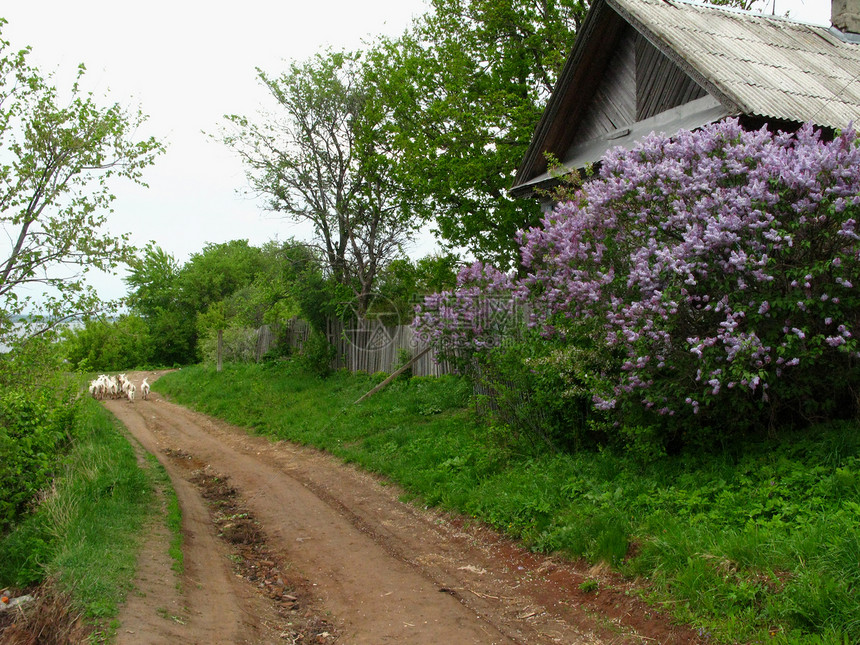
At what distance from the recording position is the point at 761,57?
1034cm

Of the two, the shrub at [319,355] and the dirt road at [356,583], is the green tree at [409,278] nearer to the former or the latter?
the shrub at [319,355]

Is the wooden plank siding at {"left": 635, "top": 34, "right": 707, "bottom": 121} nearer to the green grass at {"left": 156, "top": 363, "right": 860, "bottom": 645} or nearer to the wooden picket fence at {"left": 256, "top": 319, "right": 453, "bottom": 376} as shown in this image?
the green grass at {"left": 156, "top": 363, "right": 860, "bottom": 645}

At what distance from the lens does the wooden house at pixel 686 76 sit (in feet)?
30.2

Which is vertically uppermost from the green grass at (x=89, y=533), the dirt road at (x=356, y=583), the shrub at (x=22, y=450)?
the shrub at (x=22, y=450)

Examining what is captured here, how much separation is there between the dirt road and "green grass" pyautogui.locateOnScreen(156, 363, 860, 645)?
277 millimetres

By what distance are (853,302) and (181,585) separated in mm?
6604

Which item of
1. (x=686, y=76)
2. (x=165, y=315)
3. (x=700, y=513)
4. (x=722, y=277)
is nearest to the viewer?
(x=700, y=513)

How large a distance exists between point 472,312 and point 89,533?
235 inches

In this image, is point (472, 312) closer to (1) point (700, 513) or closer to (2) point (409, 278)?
(1) point (700, 513)

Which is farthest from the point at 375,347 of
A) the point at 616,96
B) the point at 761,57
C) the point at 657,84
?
the point at 761,57

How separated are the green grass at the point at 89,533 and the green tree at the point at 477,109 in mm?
11231

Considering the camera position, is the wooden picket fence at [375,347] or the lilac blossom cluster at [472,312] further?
the wooden picket fence at [375,347]

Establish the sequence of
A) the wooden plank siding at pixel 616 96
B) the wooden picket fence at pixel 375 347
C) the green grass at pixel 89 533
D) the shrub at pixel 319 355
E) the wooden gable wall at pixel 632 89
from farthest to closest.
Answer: the shrub at pixel 319 355
the wooden picket fence at pixel 375 347
the wooden plank siding at pixel 616 96
the wooden gable wall at pixel 632 89
the green grass at pixel 89 533

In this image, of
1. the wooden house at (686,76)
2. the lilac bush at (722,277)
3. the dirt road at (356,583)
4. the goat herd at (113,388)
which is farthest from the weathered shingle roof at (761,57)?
the goat herd at (113,388)
